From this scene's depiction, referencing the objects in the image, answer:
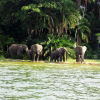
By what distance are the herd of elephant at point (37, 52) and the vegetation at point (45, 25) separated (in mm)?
937

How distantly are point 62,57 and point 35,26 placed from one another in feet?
14.6

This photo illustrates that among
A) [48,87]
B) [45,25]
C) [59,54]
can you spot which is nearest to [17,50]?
[45,25]

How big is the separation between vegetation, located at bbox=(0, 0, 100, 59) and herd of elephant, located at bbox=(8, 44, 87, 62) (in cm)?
94

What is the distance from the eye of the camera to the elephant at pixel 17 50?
31953 millimetres

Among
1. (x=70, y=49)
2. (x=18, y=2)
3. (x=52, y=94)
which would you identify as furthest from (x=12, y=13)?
(x=52, y=94)

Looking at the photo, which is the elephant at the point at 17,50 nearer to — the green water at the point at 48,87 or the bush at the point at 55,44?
the bush at the point at 55,44

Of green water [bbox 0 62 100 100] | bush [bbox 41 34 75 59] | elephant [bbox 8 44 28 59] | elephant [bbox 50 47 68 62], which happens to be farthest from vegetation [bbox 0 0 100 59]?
green water [bbox 0 62 100 100]

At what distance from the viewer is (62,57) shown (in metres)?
30.0

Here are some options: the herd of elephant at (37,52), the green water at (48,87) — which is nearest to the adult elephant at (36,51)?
the herd of elephant at (37,52)

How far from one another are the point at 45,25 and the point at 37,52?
12.0ft

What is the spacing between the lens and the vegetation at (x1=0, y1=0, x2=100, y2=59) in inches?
1283

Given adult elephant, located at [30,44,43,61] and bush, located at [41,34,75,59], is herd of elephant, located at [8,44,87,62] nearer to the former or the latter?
adult elephant, located at [30,44,43,61]

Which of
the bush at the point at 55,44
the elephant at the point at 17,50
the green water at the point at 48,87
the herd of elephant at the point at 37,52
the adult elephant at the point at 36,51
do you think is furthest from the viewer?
the elephant at the point at 17,50

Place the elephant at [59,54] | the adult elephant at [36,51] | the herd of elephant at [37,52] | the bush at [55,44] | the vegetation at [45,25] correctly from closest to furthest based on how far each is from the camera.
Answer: the elephant at [59,54] < the herd of elephant at [37,52] < the adult elephant at [36,51] < the bush at [55,44] < the vegetation at [45,25]
